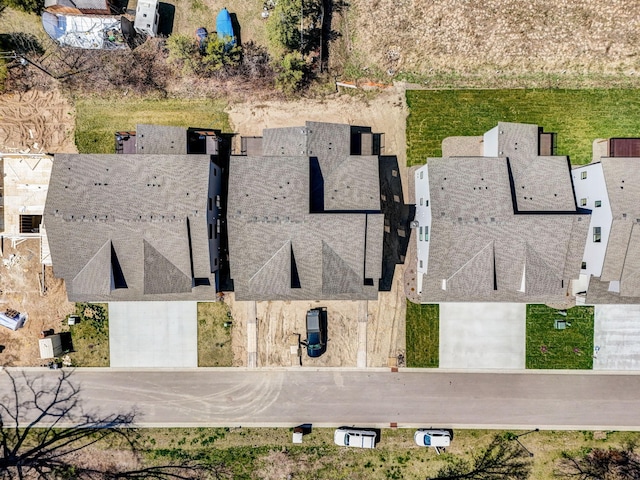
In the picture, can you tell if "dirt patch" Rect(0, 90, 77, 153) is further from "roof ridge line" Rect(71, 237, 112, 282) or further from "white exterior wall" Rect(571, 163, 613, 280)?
"white exterior wall" Rect(571, 163, 613, 280)

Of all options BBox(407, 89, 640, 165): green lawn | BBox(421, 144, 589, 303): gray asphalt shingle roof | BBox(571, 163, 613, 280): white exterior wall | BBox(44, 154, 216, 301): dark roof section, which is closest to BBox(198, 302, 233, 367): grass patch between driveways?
BBox(44, 154, 216, 301): dark roof section

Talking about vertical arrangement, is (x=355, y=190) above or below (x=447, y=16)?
below

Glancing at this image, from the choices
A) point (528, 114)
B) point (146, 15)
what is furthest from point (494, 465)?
point (146, 15)

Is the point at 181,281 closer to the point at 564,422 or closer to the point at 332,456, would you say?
the point at 332,456

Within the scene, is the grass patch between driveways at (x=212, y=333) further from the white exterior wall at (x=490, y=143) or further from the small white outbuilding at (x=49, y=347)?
the white exterior wall at (x=490, y=143)

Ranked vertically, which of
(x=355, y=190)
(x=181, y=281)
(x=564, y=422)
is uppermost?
(x=355, y=190)

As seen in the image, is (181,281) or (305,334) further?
(305,334)

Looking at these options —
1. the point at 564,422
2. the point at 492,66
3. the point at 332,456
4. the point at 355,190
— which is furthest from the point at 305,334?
the point at 492,66
